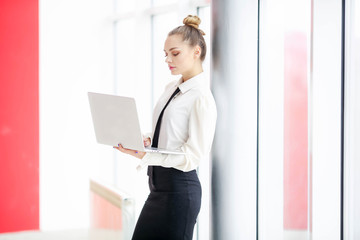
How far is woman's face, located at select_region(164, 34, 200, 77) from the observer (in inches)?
85.3

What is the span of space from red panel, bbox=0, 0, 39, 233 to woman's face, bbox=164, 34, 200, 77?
203 centimetres

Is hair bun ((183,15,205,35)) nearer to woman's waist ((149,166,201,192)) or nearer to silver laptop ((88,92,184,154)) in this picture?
silver laptop ((88,92,184,154))

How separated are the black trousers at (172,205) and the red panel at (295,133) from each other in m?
0.62

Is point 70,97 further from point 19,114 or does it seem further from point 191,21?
point 191,21

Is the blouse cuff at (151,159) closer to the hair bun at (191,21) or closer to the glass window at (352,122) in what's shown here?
the hair bun at (191,21)

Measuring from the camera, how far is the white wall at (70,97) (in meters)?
4.06

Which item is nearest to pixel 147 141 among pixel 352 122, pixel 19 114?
pixel 352 122

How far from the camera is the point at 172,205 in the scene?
2104 mm

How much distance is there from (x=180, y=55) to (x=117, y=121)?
42 cm

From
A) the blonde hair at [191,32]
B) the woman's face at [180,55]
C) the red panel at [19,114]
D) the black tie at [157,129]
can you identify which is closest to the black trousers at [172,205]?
the black tie at [157,129]

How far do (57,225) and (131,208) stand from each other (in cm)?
144

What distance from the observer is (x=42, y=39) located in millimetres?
4020

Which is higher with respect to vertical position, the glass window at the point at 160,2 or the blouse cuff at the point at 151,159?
the glass window at the point at 160,2

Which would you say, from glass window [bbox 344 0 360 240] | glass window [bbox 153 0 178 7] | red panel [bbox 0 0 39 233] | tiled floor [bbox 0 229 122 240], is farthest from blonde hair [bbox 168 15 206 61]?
red panel [bbox 0 0 39 233]
